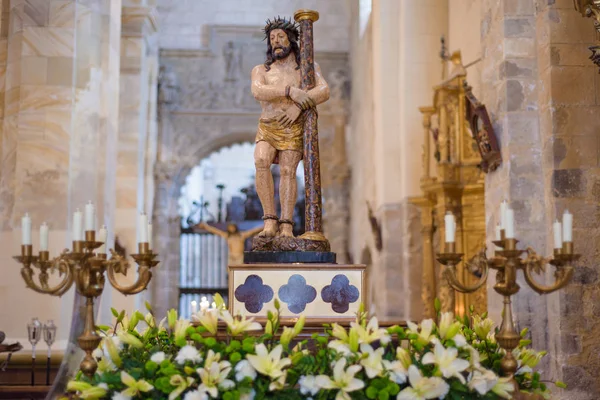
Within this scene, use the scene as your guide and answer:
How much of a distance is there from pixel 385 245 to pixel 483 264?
10.5 meters

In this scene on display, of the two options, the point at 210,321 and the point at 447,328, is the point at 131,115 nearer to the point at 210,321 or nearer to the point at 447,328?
the point at 210,321

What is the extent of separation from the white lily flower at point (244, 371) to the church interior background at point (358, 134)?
88.2 inches

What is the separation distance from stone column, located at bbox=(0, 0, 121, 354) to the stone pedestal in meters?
4.67

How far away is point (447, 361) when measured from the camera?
3.66 m

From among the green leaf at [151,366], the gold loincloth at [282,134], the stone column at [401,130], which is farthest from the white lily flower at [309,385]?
the stone column at [401,130]

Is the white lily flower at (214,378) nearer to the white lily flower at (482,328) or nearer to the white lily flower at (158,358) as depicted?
the white lily flower at (158,358)

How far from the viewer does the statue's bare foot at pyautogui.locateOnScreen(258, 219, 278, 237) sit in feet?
19.2

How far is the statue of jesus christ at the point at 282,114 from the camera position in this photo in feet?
19.2

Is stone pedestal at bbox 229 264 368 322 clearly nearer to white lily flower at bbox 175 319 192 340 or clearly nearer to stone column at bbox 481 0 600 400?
white lily flower at bbox 175 319 192 340

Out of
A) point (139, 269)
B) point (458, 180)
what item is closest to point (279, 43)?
point (139, 269)

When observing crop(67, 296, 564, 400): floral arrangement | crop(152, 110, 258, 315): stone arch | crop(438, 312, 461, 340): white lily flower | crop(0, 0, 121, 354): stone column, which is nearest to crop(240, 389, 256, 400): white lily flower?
crop(67, 296, 564, 400): floral arrangement

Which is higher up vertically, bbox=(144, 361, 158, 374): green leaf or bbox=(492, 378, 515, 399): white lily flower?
bbox=(144, 361, 158, 374): green leaf

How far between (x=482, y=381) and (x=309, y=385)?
30.0 inches

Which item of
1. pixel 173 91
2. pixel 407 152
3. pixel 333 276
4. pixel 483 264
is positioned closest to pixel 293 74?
pixel 333 276
